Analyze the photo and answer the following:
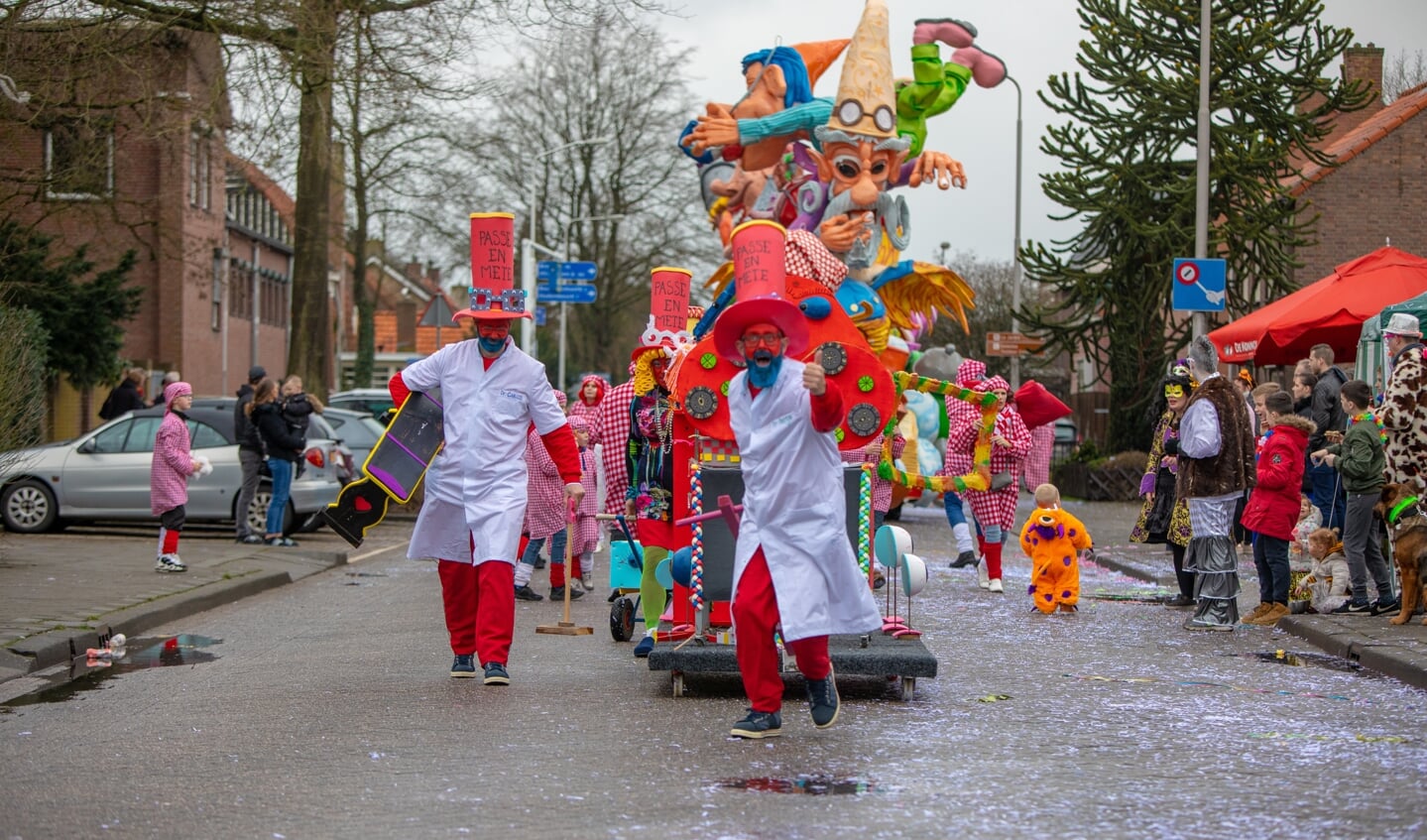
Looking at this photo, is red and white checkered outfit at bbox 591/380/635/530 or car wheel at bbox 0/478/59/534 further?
car wheel at bbox 0/478/59/534

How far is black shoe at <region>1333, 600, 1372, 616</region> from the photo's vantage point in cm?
1270

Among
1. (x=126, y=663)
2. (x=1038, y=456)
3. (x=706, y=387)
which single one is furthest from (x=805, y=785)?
(x=1038, y=456)

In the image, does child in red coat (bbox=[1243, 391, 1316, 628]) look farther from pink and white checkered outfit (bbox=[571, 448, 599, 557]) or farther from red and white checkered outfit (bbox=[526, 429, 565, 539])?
red and white checkered outfit (bbox=[526, 429, 565, 539])

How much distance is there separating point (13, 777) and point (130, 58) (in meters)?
15.0

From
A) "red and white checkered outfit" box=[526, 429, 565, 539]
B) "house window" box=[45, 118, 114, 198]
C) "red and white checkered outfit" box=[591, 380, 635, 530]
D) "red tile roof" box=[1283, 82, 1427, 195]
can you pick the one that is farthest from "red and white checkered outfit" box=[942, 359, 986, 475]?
"red tile roof" box=[1283, 82, 1427, 195]

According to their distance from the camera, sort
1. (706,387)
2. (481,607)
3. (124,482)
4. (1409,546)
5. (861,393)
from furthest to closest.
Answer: (124,482), (1409,546), (481,607), (706,387), (861,393)

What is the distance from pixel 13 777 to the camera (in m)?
6.91

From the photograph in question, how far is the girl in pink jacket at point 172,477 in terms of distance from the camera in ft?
50.7

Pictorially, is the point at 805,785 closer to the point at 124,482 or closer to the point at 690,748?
the point at 690,748

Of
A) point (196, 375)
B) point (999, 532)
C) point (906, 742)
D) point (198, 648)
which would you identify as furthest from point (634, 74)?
point (906, 742)

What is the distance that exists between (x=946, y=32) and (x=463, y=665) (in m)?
11.7

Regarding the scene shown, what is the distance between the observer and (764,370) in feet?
25.7

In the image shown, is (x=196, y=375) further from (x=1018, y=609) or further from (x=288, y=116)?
(x=1018, y=609)

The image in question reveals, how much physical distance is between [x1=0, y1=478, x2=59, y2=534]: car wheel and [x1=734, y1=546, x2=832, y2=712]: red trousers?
46.2 ft
